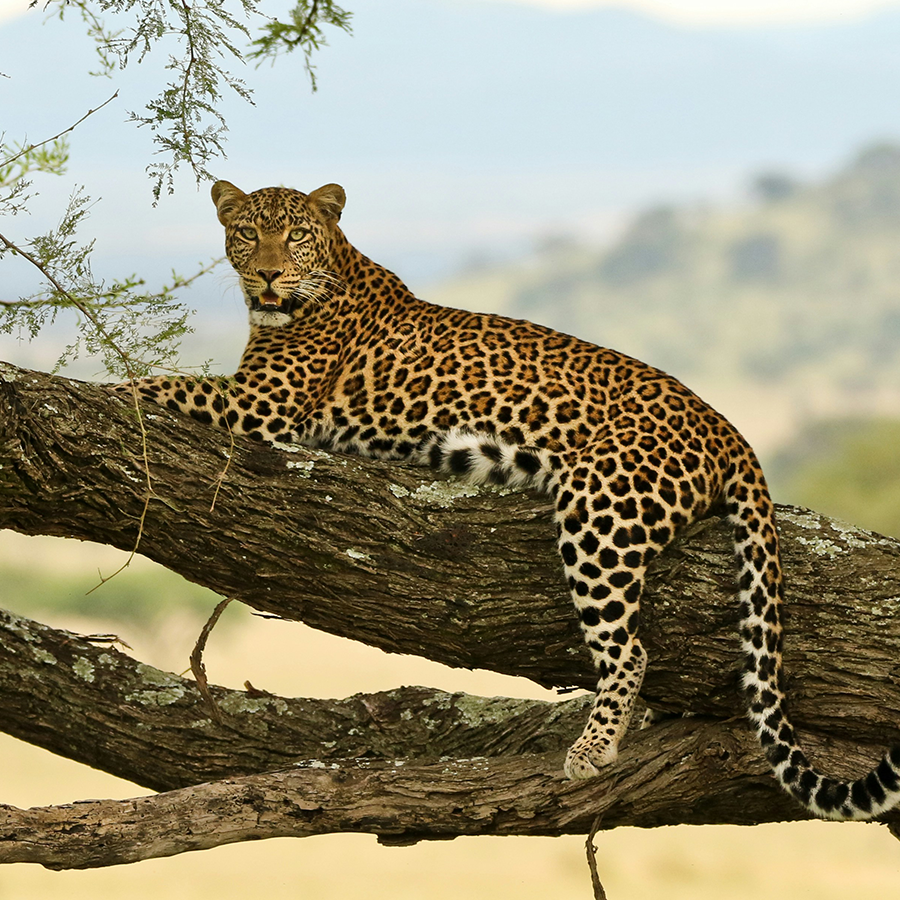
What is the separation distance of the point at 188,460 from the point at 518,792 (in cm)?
220

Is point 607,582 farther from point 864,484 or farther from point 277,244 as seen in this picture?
point 864,484

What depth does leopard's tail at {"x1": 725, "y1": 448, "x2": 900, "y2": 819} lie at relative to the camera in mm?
6125

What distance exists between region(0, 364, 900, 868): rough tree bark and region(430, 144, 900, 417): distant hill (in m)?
51.1

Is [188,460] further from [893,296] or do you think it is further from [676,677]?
[893,296]

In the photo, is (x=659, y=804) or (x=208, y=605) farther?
(x=208, y=605)

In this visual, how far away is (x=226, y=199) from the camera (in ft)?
24.5

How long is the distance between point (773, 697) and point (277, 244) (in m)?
3.48

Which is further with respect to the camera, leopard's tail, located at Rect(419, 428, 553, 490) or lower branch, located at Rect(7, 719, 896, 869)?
leopard's tail, located at Rect(419, 428, 553, 490)

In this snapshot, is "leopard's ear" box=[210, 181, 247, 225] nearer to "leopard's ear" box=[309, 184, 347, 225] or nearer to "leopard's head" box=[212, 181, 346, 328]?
"leopard's head" box=[212, 181, 346, 328]

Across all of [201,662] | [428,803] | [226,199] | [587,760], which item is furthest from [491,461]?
[226,199]

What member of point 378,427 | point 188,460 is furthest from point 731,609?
point 188,460

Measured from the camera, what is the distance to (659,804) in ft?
21.4

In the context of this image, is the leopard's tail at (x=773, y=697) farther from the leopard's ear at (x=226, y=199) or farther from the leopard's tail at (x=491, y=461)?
the leopard's ear at (x=226, y=199)

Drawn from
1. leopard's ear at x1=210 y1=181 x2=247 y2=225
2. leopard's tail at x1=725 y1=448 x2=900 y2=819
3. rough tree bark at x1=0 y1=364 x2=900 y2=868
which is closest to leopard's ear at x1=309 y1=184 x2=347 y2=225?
leopard's ear at x1=210 y1=181 x2=247 y2=225
